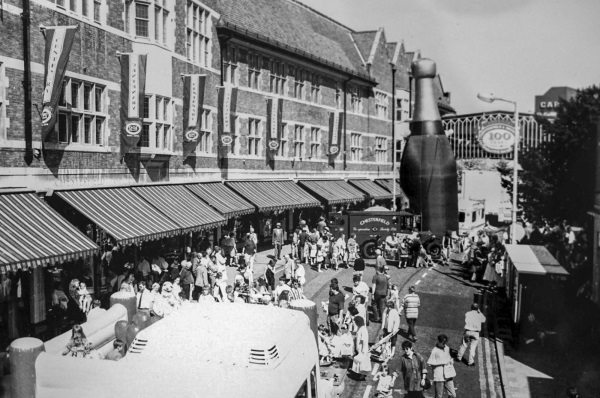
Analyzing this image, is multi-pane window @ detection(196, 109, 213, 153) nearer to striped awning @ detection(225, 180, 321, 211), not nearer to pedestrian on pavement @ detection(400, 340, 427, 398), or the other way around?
striped awning @ detection(225, 180, 321, 211)

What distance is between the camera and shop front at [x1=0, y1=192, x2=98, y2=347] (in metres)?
14.1

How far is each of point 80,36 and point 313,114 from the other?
66.1ft

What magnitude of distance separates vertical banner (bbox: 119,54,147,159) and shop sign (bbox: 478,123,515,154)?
2876 centimetres

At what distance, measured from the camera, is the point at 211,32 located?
27.3 metres

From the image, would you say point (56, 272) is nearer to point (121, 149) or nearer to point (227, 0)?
point (121, 149)

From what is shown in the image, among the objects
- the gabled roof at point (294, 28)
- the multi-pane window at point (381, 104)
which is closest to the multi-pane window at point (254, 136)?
the gabled roof at point (294, 28)

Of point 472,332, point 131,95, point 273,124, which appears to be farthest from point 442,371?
point 273,124

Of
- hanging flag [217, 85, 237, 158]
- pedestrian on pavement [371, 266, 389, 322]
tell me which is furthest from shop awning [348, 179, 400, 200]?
pedestrian on pavement [371, 266, 389, 322]

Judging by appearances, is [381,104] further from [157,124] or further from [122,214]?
[122,214]

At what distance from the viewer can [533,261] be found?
55.8ft

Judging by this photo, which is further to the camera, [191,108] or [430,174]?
[430,174]

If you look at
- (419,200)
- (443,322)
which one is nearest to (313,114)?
(419,200)

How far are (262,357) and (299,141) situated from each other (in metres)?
29.2

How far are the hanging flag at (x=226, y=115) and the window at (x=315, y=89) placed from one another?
10.1m
